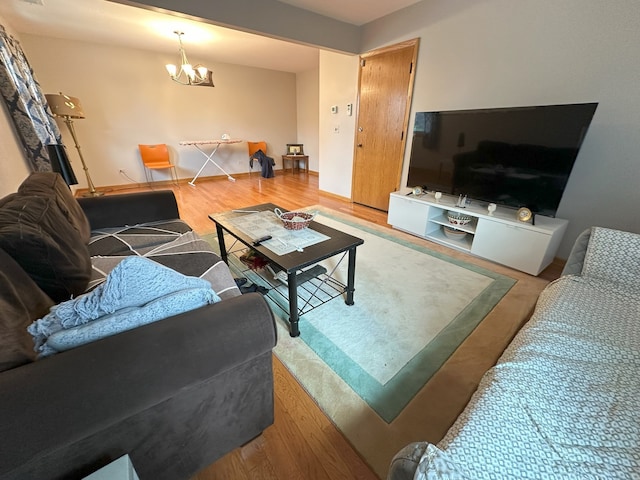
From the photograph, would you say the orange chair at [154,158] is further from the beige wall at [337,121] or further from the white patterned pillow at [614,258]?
the white patterned pillow at [614,258]

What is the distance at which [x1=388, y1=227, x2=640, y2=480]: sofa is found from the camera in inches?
22.6

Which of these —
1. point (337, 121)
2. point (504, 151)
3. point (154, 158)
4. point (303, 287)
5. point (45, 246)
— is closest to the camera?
point (45, 246)

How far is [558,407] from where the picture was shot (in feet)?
2.32

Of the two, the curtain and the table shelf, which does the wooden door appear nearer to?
the table shelf

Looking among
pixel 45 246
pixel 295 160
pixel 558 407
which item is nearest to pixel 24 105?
pixel 45 246

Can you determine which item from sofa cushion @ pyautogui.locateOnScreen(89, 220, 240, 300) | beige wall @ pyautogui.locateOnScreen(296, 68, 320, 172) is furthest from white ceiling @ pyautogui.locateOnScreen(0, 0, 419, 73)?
sofa cushion @ pyautogui.locateOnScreen(89, 220, 240, 300)

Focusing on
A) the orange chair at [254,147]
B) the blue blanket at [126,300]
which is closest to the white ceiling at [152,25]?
the orange chair at [254,147]

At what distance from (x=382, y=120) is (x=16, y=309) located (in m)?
3.59

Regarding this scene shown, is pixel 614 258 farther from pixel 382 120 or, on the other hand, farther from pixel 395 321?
pixel 382 120

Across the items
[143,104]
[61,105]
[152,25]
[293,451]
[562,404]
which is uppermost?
[152,25]

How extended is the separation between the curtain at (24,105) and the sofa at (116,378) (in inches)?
84.3

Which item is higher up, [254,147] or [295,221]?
[254,147]

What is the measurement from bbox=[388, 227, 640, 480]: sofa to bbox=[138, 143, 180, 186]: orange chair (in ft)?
17.9

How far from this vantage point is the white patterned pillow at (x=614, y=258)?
1185mm
